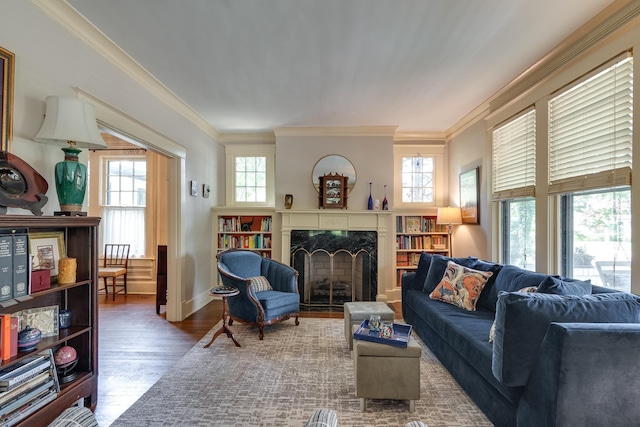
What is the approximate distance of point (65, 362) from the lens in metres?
1.97

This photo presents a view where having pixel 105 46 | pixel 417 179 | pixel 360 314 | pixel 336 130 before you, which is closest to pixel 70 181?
pixel 105 46

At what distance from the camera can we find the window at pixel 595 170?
2.18 meters

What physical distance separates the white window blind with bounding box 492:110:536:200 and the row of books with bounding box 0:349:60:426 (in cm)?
408

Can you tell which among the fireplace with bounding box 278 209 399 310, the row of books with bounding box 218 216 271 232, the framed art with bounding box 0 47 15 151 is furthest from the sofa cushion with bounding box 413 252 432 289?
the framed art with bounding box 0 47 15 151

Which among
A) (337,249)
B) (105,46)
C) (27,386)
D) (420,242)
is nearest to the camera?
(27,386)

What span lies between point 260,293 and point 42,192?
2400 millimetres

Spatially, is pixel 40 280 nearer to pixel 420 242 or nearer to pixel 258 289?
pixel 258 289

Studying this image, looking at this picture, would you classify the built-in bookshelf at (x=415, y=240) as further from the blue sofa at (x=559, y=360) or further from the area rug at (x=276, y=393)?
the blue sofa at (x=559, y=360)

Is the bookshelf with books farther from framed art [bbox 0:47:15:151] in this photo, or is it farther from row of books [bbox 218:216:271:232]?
framed art [bbox 0:47:15:151]

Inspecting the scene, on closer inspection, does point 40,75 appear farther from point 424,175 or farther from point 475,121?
point 424,175

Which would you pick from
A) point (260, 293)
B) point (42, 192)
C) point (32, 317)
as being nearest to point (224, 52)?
point (42, 192)

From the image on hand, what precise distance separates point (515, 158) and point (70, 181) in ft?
13.2

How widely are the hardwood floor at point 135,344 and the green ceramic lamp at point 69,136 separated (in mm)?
1403

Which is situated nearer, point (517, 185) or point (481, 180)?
point (517, 185)
